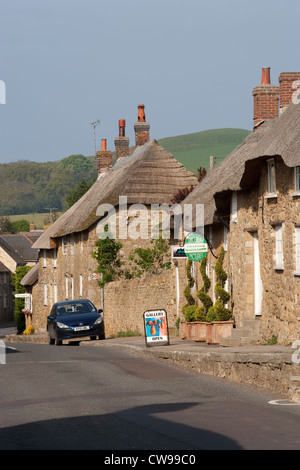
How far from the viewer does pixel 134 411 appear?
1134 cm

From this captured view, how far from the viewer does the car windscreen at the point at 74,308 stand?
96.2 feet

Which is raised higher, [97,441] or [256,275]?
[256,275]

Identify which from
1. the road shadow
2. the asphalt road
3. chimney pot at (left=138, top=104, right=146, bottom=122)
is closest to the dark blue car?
the asphalt road

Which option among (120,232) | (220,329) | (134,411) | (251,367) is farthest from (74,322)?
(134,411)

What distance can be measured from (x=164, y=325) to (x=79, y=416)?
12.3 metres

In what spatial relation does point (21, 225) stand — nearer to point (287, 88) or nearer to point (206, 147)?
point (206, 147)

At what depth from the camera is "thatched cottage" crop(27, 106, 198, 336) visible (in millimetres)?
34156

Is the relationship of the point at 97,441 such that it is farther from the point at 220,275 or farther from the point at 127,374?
the point at 220,275

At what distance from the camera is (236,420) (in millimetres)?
10477

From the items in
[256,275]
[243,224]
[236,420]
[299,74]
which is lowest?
[236,420]

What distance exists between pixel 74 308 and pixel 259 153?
11801 mm

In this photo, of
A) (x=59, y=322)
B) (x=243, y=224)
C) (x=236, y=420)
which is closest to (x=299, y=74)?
(x=243, y=224)

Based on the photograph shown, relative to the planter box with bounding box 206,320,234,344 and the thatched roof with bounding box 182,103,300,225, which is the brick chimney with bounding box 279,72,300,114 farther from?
the planter box with bounding box 206,320,234,344
